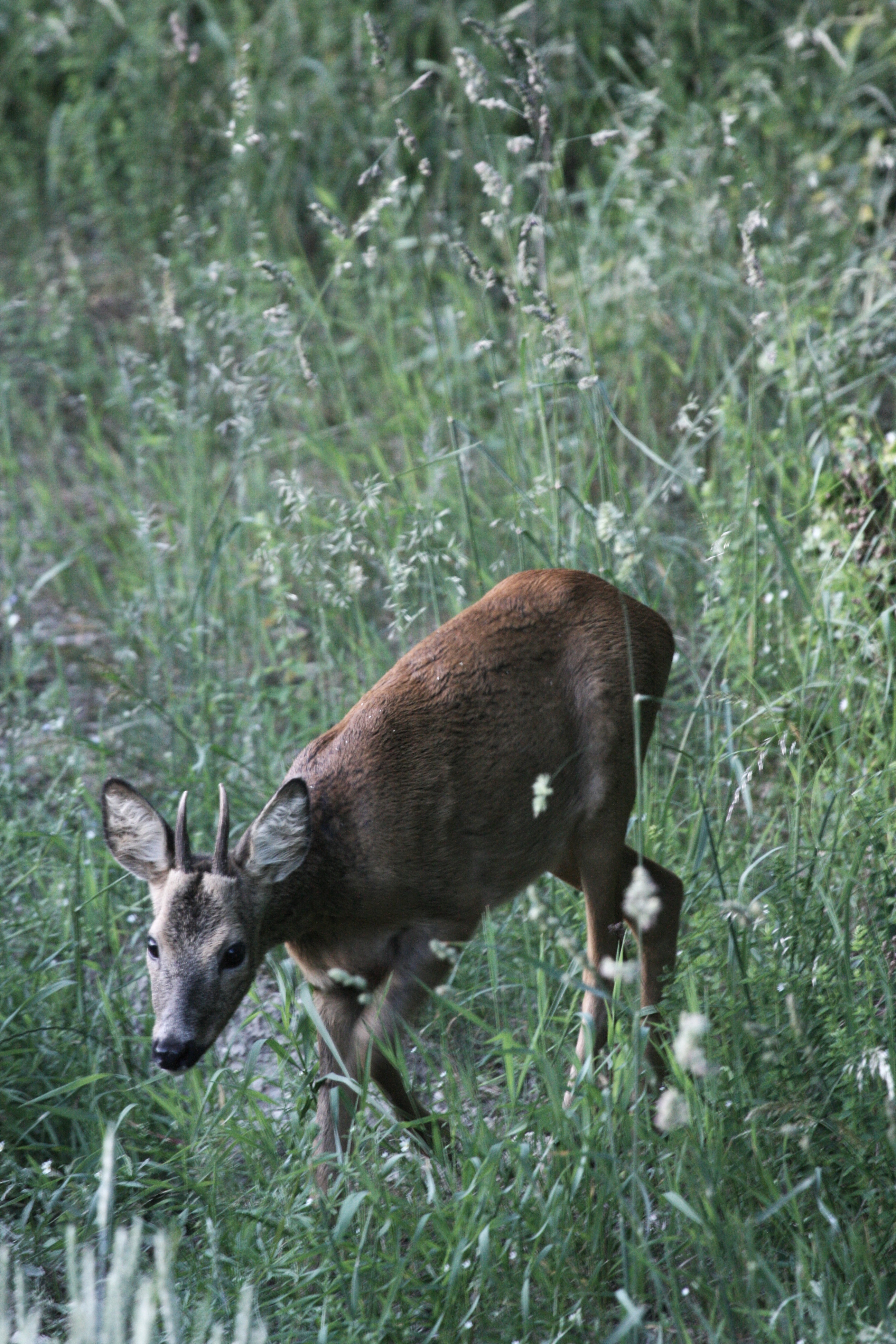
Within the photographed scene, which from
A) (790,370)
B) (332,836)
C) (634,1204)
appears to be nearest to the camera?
(634,1204)

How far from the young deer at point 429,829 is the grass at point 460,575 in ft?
0.45

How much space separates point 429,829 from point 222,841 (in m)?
0.51

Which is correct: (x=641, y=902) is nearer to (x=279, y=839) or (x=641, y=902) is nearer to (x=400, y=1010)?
(x=279, y=839)

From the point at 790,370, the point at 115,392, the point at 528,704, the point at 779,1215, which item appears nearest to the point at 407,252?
the point at 115,392

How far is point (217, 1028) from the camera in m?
3.04

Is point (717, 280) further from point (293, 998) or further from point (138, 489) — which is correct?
point (293, 998)

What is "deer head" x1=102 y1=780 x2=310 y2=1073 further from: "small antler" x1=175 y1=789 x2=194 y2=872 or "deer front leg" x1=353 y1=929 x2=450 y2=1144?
"deer front leg" x1=353 y1=929 x2=450 y2=1144

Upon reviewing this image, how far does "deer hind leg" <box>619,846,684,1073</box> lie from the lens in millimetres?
3510

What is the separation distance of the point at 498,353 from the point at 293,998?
10.7 ft

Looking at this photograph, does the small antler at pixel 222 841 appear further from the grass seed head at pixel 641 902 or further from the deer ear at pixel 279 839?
the grass seed head at pixel 641 902

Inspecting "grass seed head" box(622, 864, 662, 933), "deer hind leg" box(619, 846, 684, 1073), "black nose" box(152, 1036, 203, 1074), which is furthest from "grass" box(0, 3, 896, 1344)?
"black nose" box(152, 1036, 203, 1074)

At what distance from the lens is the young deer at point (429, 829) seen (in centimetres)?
316

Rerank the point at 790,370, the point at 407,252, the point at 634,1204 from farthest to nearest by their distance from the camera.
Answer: the point at 407,252 → the point at 790,370 → the point at 634,1204

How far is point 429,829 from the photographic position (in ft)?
11.1
